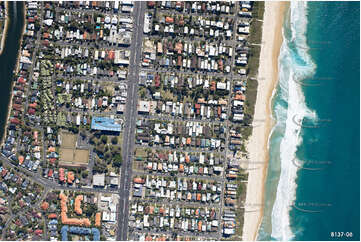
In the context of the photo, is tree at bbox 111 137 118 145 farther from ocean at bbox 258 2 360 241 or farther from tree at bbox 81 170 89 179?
ocean at bbox 258 2 360 241

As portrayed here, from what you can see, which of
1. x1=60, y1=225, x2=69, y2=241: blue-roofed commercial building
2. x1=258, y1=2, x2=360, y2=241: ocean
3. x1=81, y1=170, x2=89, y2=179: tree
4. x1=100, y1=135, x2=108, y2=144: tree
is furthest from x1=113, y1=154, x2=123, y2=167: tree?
x1=258, y1=2, x2=360, y2=241: ocean

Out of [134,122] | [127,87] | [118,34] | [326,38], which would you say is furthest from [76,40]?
[326,38]

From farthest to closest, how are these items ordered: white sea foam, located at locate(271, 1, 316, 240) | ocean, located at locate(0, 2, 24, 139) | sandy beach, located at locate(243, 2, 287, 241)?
white sea foam, located at locate(271, 1, 316, 240)
ocean, located at locate(0, 2, 24, 139)
sandy beach, located at locate(243, 2, 287, 241)

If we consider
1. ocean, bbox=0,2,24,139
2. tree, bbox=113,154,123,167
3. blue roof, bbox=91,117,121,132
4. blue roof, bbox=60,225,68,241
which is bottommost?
blue roof, bbox=60,225,68,241

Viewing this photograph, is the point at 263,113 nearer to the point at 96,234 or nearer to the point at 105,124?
the point at 105,124

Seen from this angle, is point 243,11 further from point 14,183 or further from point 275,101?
point 14,183

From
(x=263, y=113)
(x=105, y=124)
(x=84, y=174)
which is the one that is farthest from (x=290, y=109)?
(x=84, y=174)

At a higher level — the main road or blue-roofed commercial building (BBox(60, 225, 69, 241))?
the main road

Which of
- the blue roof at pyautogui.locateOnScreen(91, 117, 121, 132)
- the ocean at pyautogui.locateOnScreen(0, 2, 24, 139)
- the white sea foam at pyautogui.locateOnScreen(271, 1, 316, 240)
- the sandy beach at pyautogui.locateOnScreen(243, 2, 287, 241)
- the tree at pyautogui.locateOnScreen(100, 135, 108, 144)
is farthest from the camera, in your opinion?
the white sea foam at pyautogui.locateOnScreen(271, 1, 316, 240)

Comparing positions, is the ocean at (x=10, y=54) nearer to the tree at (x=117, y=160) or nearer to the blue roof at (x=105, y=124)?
the blue roof at (x=105, y=124)
